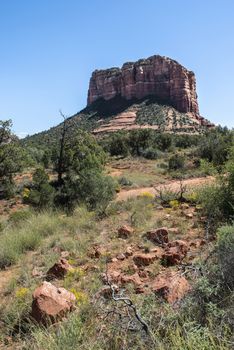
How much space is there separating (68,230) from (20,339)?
4.87 meters

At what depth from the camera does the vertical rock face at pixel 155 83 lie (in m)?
108

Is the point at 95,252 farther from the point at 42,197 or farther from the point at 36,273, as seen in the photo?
the point at 42,197

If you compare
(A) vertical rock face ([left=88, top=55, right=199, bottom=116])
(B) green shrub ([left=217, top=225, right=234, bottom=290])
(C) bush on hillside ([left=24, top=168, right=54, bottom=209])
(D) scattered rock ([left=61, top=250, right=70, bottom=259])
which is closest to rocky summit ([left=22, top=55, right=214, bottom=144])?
(A) vertical rock face ([left=88, top=55, right=199, bottom=116])

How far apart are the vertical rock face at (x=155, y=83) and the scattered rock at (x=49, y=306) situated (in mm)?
102734

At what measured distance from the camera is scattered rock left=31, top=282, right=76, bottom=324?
A: 3.93 m

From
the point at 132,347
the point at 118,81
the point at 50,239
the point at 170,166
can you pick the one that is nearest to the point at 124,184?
the point at 170,166

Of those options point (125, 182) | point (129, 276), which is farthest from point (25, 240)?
point (125, 182)

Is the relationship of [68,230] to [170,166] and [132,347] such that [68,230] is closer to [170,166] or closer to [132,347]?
[132,347]

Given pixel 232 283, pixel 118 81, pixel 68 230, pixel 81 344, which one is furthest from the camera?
pixel 118 81

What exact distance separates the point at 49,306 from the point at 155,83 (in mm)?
111414

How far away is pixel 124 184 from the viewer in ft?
76.1

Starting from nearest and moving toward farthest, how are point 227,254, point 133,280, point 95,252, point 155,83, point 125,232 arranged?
point 227,254
point 133,280
point 95,252
point 125,232
point 155,83

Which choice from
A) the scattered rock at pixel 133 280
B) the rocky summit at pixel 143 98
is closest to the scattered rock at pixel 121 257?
the scattered rock at pixel 133 280

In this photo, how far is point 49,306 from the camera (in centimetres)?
399
